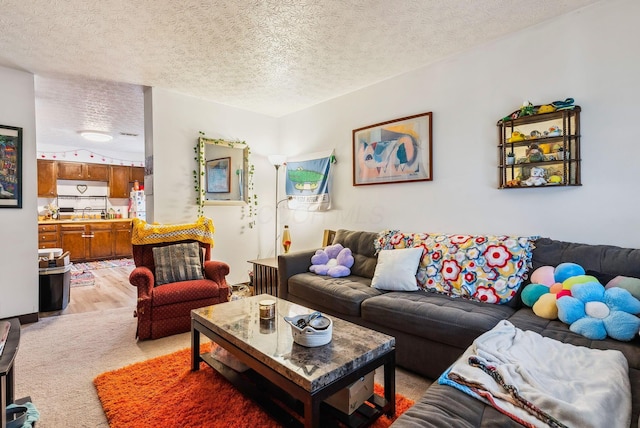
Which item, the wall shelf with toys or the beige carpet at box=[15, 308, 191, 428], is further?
the wall shelf with toys

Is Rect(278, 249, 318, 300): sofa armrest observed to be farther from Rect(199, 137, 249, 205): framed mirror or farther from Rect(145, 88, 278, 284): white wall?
Rect(199, 137, 249, 205): framed mirror

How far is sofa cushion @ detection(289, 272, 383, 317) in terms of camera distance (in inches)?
99.7

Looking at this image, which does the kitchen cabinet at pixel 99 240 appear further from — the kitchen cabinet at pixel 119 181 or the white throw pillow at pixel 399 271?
the white throw pillow at pixel 399 271

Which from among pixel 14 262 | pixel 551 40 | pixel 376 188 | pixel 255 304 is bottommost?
pixel 255 304

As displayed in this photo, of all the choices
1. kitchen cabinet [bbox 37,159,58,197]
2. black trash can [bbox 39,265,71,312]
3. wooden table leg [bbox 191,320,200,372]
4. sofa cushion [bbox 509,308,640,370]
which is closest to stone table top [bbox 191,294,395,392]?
wooden table leg [bbox 191,320,200,372]

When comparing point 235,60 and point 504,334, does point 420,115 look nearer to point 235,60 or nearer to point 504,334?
point 235,60

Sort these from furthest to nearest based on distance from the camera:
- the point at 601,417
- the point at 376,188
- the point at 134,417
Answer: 1. the point at 376,188
2. the point at 134,417
3. the point at 601,417

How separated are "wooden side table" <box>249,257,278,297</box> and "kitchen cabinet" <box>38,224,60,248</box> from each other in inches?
186

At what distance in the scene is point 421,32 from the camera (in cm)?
251

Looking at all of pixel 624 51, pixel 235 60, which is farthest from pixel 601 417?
pixel 235 60

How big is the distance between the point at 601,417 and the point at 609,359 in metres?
0.46

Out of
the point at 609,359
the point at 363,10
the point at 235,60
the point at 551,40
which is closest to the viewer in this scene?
the point at 609,359

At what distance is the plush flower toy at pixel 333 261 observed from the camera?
3.12 meters

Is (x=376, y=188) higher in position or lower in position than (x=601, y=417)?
higher
